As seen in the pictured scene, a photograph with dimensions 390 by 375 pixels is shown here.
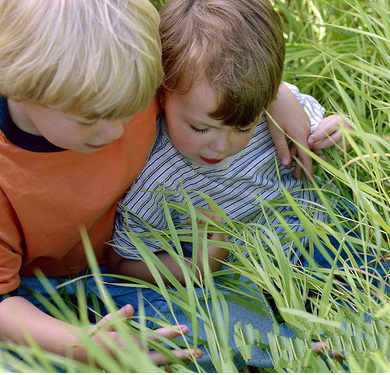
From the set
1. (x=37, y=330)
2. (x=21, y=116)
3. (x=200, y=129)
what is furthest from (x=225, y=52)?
(x=37, y=330)

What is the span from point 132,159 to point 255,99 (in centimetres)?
33

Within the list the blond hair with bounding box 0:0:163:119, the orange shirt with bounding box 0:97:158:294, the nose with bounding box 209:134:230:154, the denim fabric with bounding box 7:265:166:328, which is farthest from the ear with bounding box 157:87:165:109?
the denim fabric with bounding box 7:265:166:328

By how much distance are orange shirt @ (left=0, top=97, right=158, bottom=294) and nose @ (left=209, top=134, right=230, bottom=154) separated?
0.17m

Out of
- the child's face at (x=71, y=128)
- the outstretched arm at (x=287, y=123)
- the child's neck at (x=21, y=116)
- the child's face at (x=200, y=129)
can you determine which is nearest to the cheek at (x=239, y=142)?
the child's face at (x=200, y=129)

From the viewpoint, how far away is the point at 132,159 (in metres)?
1.10

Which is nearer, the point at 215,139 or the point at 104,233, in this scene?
the point at 215,139

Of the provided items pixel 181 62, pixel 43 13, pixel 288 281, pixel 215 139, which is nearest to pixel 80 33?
pixel 43 13

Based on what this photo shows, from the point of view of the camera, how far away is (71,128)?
80 centimetres

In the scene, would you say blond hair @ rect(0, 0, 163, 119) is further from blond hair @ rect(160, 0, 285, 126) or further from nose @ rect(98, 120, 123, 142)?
blond hair @ rect(160, 0, 285, 126)

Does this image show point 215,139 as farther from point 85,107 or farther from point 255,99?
point 85,107

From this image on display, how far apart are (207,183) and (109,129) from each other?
0.44 meters

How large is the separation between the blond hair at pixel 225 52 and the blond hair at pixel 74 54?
0.63 ft

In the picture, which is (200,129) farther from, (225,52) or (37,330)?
(37,330)

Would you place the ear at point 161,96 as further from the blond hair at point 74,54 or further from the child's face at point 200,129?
the blond hair at point 74,54
